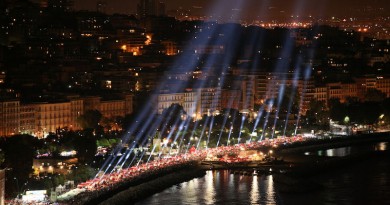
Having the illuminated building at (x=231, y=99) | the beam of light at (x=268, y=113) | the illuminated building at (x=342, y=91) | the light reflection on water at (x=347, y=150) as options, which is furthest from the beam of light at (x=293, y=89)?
the light reflection on water at (x=347, y=150)

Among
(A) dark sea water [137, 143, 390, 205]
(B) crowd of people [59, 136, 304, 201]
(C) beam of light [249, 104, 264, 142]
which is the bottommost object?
(A) dark sea water [137, 143, 390, 205]

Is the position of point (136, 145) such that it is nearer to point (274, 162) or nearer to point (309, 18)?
point (274, 162)

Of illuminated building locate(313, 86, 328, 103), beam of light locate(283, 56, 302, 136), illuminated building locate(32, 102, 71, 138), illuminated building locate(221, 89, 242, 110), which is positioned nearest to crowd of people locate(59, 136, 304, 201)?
beam of light locate(283, 56, 302, 136)

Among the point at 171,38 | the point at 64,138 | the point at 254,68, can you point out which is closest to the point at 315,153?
the point at 64,138

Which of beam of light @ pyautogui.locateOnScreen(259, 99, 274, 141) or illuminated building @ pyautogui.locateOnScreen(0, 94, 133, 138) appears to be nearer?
illuminated building @ pyautogui.locateOnScreen(0, 94, 133, 138)

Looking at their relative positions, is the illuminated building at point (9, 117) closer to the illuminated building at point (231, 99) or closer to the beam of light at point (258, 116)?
the beam of light at point (258, 116)

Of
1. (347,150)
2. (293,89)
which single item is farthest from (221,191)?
(293,89)

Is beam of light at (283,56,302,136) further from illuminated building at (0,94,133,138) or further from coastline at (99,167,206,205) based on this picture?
coastline at (99,167,206,205)

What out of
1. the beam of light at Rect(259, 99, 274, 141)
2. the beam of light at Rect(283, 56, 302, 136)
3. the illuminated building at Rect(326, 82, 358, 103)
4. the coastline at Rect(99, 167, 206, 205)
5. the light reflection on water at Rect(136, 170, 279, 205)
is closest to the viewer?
the coastline at Rect(99, 167, 206, 205)
